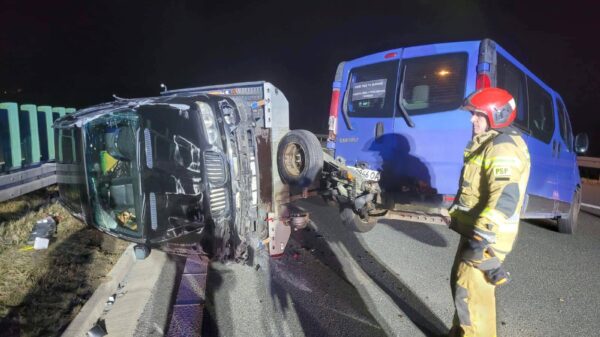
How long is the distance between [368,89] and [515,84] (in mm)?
1614

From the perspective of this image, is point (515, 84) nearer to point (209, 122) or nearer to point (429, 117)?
point (429, 117)

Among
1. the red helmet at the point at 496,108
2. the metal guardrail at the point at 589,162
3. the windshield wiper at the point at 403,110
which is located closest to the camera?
the red helmet at the point at 496,108

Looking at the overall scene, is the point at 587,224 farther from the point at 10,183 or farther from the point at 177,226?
the point at 10,183

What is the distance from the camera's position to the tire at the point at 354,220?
411 centimetres

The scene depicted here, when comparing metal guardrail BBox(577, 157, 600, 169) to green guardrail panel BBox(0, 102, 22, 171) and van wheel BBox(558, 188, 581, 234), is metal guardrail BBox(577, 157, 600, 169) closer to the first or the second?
van wheel BBox(558, 188, 581, 234)

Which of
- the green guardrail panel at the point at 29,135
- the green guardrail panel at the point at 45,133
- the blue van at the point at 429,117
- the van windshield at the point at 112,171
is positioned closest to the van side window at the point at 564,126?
the blue van at the point at 429,117

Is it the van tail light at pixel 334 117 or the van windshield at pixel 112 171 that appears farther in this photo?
the van tail light at pixel 334 117

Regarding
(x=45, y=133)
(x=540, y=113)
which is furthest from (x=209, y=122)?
(x=45, y=133)

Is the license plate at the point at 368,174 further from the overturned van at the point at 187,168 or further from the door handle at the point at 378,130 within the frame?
the overturned van at the point at 187,168

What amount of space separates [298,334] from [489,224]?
1.60 meters

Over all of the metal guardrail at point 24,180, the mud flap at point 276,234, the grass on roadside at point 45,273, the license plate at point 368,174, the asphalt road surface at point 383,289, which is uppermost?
the license plate at point 368,174

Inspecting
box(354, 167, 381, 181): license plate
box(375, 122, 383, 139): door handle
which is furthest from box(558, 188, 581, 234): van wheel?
box(354, 167, 381, 181): license plate

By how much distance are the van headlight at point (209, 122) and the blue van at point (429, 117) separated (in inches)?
74.6

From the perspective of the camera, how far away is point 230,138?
2.89 meters
